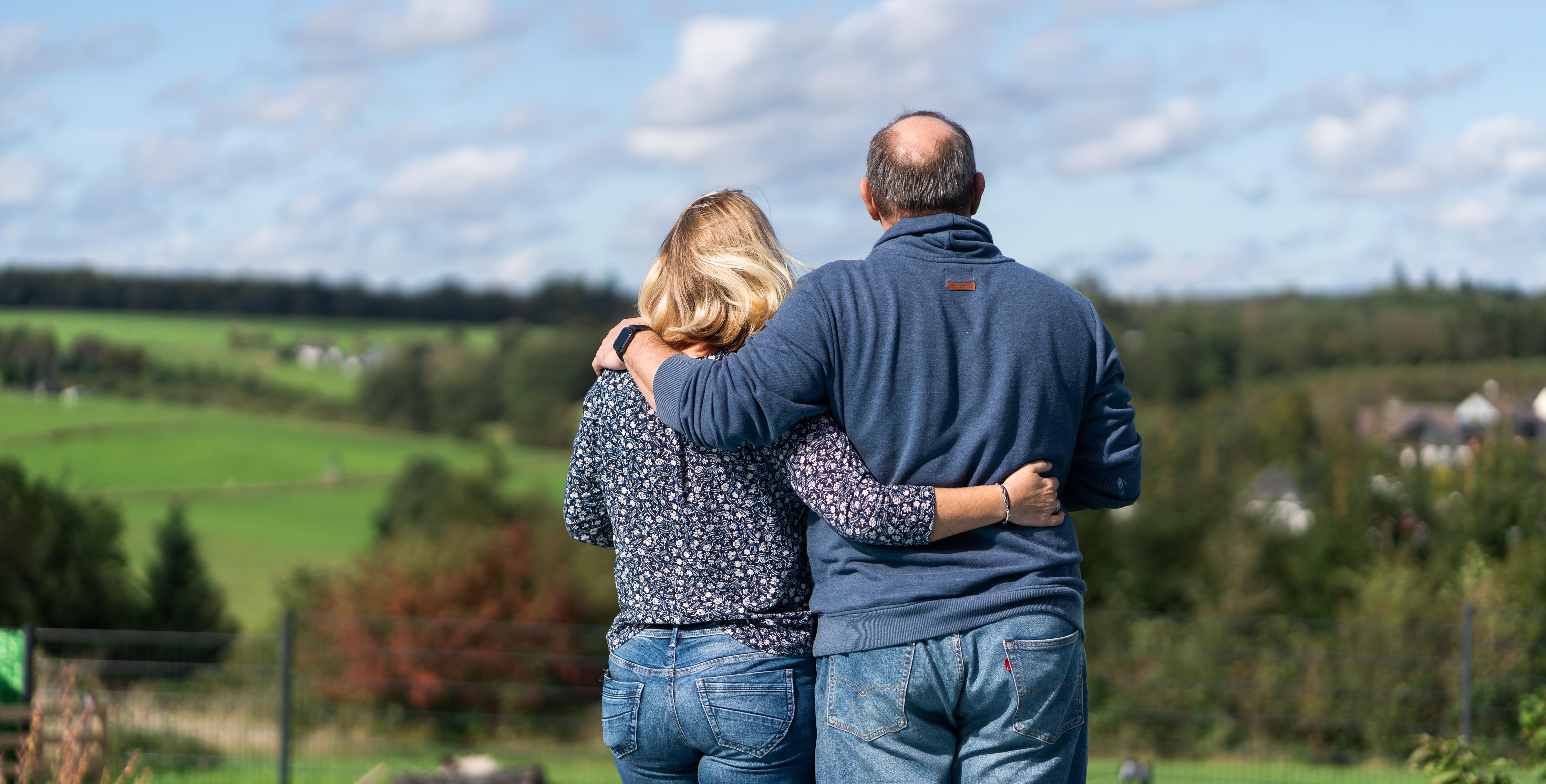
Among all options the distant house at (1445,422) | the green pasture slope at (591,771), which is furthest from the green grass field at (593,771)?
the distant house at (1445,422)

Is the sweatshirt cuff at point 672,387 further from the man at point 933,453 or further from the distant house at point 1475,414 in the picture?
the distant house at point 1475,414

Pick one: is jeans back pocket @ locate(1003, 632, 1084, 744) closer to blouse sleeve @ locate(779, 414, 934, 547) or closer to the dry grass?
blouse sleeve @ locate(779, 414, 934, 547)

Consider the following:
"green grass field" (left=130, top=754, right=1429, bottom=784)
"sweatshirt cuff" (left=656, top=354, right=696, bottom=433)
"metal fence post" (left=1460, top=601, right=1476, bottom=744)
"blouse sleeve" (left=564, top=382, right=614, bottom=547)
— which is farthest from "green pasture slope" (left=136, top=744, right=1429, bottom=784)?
"sweatshirt cuff" (left=656, top=354, right=696, bottom=433)

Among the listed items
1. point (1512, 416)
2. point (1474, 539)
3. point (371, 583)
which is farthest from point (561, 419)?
point (1512, 416)

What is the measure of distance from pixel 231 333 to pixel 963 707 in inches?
1977

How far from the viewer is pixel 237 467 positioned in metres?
39.9

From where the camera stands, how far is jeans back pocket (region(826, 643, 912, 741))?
6.05 ft

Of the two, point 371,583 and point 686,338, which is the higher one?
point 686,338

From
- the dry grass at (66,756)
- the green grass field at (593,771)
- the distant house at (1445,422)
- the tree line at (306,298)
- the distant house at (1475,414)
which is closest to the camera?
the dry grass at (66,756)

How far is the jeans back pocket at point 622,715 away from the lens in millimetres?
1953

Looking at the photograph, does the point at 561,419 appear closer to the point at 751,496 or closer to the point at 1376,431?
the point at 1376,431

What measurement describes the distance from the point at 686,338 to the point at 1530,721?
4231 millimetres

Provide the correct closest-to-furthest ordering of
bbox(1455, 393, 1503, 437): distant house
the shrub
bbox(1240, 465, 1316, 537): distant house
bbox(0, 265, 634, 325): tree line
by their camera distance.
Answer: the shrub, bbox(1240, 465, 1316, 537): distant house, bbox(1455, 393, 1503, 437): distant house, bbox(0, 265, 634, 325): tree line

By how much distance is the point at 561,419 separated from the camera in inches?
1553
